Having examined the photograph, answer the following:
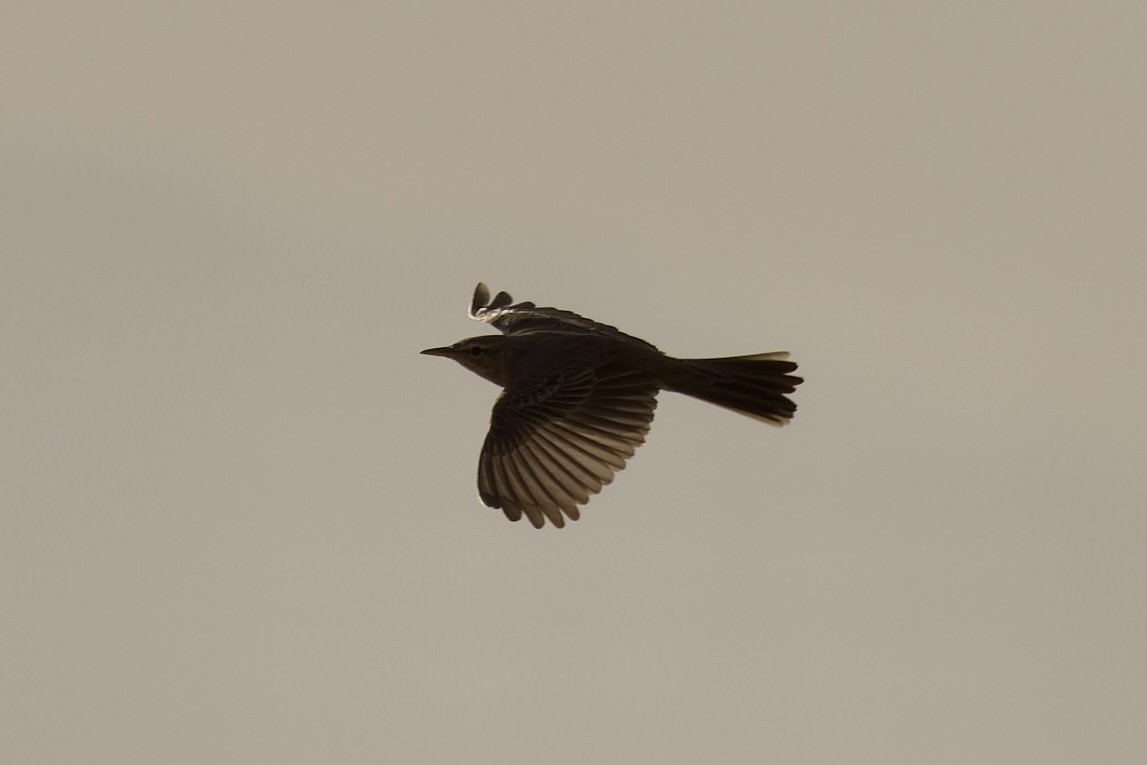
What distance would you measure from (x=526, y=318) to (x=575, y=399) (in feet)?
4.15

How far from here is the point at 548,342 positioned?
8.76 m

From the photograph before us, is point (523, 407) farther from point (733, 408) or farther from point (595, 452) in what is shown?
point (733, 408)

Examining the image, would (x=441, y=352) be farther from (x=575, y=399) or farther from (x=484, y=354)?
(x=575, y=399)

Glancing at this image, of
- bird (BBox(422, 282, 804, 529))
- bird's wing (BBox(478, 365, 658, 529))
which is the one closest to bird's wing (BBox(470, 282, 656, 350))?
bird (BBox(422, 282, 804, 529))

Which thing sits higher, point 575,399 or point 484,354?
point 484,354

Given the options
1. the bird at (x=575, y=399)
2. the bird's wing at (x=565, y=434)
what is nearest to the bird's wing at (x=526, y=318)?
the bird at (x=575, y=399)

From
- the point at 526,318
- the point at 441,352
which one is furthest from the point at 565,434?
the point at 526,318

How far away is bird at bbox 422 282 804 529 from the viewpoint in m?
8.26

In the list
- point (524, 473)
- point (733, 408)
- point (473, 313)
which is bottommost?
point (524, 473)

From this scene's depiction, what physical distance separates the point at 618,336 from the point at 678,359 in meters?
0.36

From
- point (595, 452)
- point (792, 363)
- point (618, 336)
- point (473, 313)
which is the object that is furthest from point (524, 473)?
point (473, 313)

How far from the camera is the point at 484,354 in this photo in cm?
889

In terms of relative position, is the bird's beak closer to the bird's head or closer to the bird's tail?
the bird's head

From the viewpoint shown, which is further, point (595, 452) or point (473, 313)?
point (473, 313)
